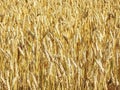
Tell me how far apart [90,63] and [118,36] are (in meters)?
0.47

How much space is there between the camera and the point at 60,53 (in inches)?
73.7

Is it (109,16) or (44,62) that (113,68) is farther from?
(109,16)

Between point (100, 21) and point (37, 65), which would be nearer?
point (37, 65)

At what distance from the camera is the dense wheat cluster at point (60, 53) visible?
5.54 feet

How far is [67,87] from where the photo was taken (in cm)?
166

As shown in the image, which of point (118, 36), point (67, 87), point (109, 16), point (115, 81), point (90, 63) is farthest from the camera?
point (109, 16)

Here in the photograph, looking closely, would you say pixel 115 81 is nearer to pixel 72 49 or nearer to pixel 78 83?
pixel 78 83

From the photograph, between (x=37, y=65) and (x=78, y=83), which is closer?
(x=78, y=83)

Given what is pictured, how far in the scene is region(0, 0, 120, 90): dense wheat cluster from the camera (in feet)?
5.54

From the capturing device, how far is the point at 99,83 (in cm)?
167

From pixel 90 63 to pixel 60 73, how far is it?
276 millimetres

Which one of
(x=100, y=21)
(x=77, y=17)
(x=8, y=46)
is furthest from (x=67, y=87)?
(x=77, y=17)

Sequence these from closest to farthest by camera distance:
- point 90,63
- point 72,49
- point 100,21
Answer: point 90,63 → point 72,49 → point 100,21

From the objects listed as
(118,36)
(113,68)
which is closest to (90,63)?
(113,68)
